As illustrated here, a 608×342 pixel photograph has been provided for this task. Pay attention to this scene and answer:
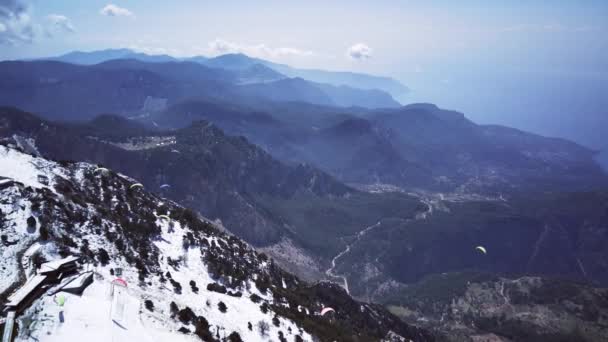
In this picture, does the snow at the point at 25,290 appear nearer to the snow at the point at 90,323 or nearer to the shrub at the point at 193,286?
the snow at the point at 90,323

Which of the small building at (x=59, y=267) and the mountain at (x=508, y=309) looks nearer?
the small building at (x=59, y=267)

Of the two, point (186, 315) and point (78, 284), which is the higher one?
point (78, 284)

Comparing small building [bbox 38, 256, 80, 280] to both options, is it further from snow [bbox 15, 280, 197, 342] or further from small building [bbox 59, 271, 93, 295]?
snow [bbox 15, 280, 197, 342]

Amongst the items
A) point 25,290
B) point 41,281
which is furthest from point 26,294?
point 41,281

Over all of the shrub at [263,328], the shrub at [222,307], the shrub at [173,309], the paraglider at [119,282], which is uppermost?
the paraglider at [119,282]

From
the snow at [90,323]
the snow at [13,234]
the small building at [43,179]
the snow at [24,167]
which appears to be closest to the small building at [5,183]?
the snow at [13,234]

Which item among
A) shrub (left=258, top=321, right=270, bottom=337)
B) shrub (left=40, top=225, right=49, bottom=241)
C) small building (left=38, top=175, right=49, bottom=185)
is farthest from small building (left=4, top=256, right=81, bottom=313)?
small building (left=38, top=175, right=49, bottom=185)

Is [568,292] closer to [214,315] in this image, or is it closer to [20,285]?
[214,315]

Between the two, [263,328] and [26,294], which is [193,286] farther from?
[26,294]

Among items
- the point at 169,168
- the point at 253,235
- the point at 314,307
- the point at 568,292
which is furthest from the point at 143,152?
the point at 568,292
